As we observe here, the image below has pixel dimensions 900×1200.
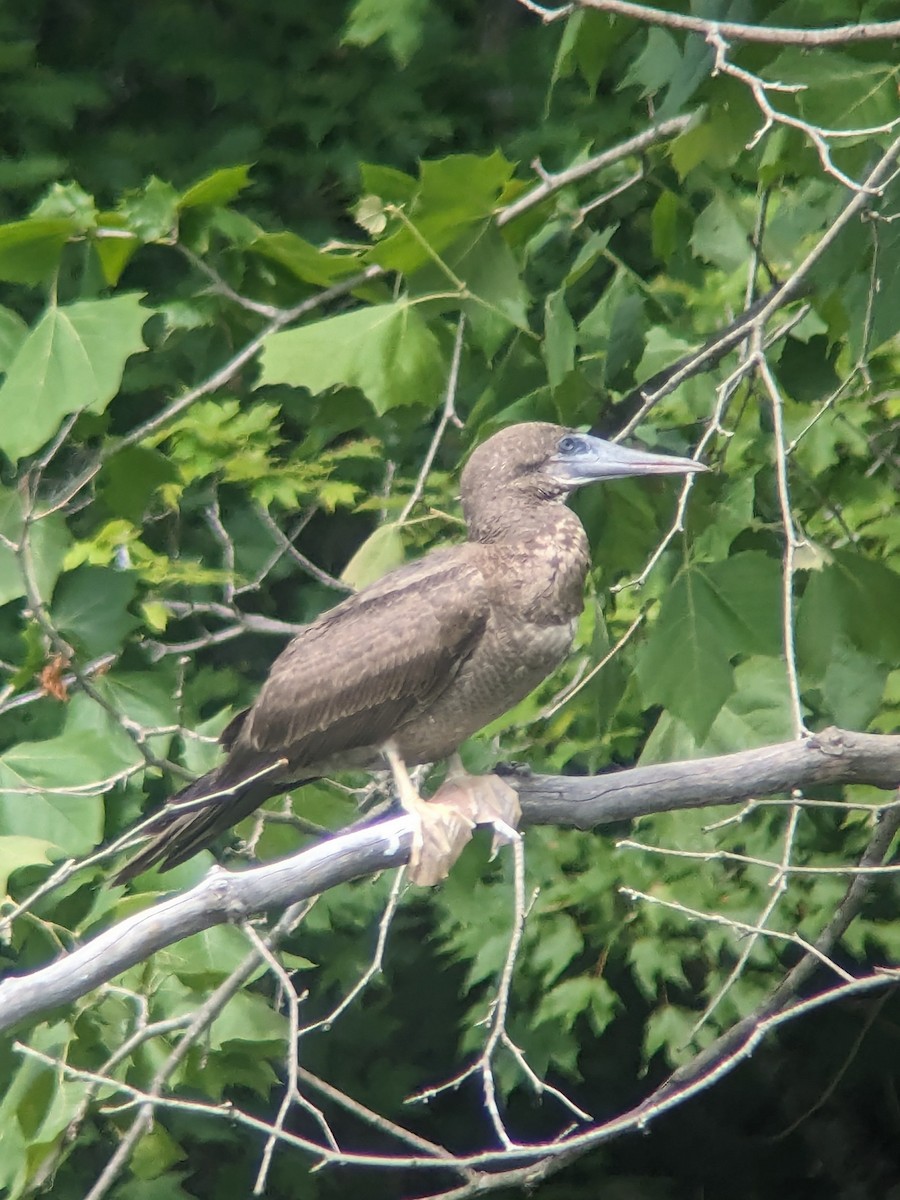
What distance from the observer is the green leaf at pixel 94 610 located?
272 cm

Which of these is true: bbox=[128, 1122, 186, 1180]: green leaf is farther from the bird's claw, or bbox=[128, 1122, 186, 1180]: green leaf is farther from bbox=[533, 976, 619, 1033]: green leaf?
the bird's claw

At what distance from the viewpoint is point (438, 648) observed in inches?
98.1

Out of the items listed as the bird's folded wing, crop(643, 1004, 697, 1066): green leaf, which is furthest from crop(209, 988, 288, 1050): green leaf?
crop(643, 1004, 697, 1066): green leaf

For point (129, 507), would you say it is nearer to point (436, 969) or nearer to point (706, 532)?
point (706, 532)

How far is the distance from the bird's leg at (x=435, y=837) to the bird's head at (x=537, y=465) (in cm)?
58

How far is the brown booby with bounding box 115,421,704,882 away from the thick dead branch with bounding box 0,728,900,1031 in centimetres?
21

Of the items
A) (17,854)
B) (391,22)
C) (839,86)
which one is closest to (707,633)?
(839,86)

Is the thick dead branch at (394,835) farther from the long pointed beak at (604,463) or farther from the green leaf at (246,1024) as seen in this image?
the green leaf at (246,1024)

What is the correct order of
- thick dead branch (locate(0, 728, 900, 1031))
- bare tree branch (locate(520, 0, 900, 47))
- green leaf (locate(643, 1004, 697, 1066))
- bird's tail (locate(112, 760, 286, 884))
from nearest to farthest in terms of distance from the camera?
bare tree branch (locate(520, 0, 900, 47))
thick dead branch (locate(0, 728, 900, 1031))
bird's tail (locate(112, 760, 286, 884))
green leaf (locate(643, 1004, 697, 1066))

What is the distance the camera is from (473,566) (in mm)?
2549

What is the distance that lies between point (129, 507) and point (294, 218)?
178 cm

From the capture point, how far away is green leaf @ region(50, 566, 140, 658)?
2719 millimetres

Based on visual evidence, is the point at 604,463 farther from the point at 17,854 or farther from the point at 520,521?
the point at 17,854

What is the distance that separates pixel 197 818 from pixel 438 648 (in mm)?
469
